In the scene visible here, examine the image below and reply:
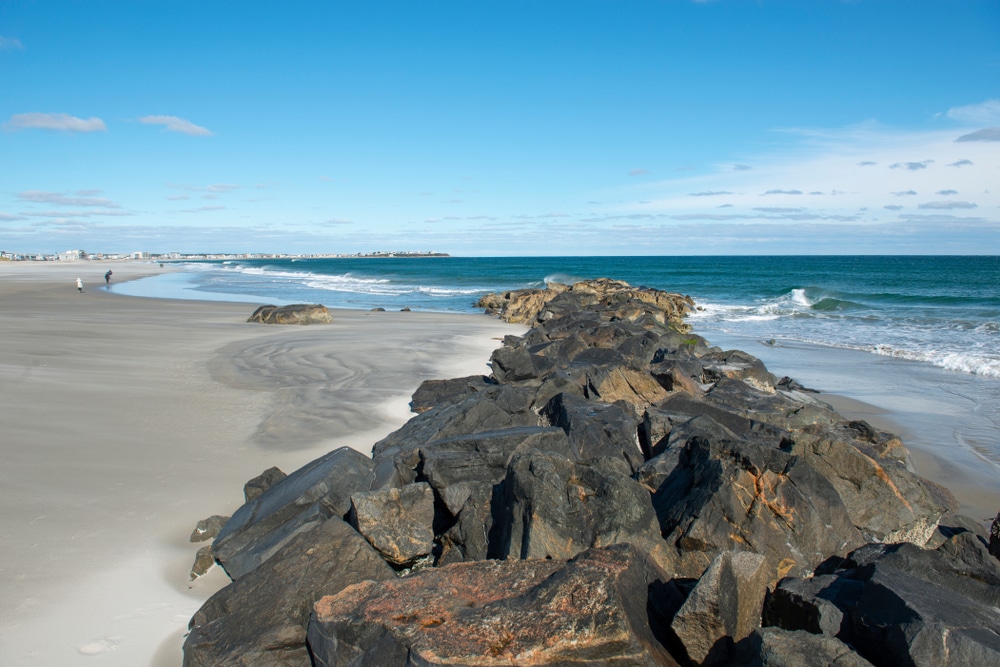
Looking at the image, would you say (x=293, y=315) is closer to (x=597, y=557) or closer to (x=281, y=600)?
(x=281, y=600)

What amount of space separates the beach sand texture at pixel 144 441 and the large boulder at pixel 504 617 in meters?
1.58

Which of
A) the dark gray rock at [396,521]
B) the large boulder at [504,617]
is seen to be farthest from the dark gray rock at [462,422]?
the large boulder at [504,617]

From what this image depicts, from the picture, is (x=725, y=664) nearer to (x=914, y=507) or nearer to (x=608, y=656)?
(x=608, y=656)

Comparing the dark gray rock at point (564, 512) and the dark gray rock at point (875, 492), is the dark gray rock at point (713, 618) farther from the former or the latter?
the dark gray rock at point (875, 492)

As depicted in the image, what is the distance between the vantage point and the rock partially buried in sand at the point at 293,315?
21.7m

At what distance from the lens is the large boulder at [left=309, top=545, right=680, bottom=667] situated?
3.01 meters

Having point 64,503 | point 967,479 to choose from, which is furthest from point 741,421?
point 64,503

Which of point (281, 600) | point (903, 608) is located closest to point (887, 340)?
point (903, 608)

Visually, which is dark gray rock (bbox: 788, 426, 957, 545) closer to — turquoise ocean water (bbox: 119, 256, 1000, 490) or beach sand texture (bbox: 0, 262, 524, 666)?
turquoise ocean water (bbox: 119, 256, 1000, 490)

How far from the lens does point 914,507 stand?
5.54 m

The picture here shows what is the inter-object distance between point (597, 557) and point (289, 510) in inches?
107

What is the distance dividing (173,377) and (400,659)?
10.6 meters

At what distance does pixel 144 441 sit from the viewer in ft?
26.6

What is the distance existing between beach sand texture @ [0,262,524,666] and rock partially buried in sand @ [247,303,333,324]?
96.3 inches
